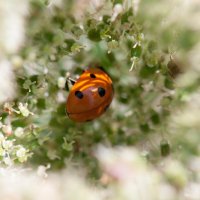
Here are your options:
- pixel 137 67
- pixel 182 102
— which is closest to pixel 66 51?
pixel 137 67

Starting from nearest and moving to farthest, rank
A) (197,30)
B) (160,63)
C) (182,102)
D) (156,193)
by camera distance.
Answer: (197,30)
(156,193)
(182,102)
(160,63)

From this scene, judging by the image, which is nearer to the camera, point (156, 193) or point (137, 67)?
point (156, 193)

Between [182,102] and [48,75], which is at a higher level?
[48,75]

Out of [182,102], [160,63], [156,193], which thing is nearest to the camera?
[156,193]

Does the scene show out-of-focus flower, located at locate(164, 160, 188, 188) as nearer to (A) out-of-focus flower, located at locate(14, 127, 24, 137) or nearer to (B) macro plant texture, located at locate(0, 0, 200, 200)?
(B) macro plant texture, located at locate(0, 0, 200, 200)

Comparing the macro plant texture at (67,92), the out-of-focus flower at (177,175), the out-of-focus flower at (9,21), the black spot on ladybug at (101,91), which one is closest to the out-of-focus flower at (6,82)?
the macro plant texture at (67,92)

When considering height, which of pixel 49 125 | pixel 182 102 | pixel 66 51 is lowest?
pixel 182 102

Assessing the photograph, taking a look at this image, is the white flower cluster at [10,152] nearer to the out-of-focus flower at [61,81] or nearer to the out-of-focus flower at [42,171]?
the out-of-focus flower at [42,171]

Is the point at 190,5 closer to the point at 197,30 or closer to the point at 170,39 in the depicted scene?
the point at 197,30

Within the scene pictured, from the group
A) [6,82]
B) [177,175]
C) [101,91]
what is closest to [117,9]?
[101,91]
